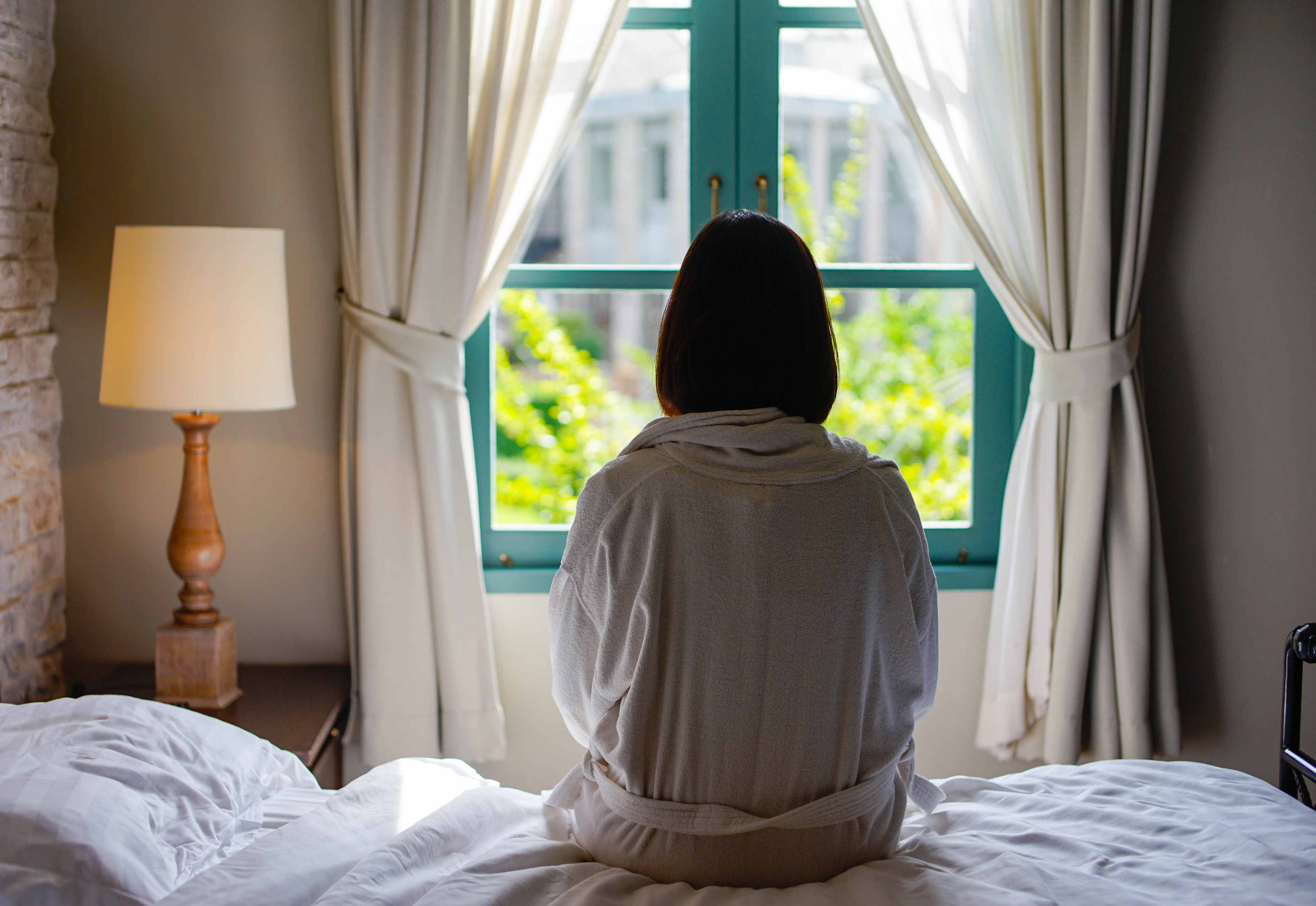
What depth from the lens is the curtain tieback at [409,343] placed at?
7.30ft

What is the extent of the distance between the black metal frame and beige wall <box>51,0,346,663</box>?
6.43ft

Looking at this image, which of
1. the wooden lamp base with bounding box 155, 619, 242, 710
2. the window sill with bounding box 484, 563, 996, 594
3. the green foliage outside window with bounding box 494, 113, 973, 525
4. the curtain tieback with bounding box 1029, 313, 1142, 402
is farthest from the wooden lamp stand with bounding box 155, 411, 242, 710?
the curtain tieback with bounding box 1029, 313, 1142, 402

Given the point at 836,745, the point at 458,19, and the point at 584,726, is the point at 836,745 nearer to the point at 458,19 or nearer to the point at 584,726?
the point at 584,726

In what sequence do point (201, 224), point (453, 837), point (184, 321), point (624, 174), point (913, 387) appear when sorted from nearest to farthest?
point (453, 837) < point (184, 321) < point (201, 224) < point (624, 174) < point (913, 387)

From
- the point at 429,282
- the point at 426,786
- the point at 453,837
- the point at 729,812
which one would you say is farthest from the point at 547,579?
the point at 729,812

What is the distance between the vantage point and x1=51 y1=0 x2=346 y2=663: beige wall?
7.54 feet

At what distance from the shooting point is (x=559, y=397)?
3.40 metres

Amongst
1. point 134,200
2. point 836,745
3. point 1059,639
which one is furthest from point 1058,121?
point 134,200

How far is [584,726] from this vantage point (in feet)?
4.63

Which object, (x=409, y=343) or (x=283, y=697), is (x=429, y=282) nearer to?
(x=409, y=343)

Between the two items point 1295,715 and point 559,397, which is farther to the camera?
point 559,397

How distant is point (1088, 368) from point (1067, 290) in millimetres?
184

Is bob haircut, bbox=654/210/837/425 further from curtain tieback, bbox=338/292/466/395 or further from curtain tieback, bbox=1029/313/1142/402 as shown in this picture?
curtain tieback, bbox=1029/313/1142/402

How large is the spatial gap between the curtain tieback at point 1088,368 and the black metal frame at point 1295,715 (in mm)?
780
